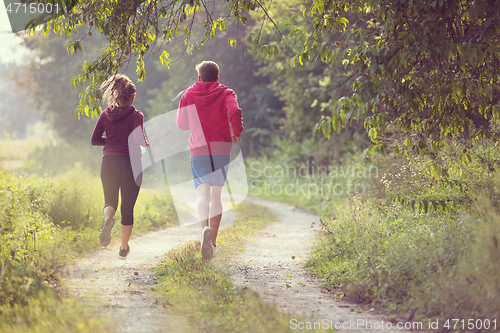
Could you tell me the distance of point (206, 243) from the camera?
5137 mm

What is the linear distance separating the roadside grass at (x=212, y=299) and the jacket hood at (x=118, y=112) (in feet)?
6.00

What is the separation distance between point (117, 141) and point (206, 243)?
1.60 m

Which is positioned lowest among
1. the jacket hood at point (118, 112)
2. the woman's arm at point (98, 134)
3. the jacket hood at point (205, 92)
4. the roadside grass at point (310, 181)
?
the roadside grass at point (310, 181)

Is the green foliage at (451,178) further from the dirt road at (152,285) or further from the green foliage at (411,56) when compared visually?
the dirt road at (152,285)

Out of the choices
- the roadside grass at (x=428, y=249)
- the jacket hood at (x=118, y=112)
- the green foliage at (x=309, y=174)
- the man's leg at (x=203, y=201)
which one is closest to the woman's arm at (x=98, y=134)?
the jacket hood at (x=118, y=112)

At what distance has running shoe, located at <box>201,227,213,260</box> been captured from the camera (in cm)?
509

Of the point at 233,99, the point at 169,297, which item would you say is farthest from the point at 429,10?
the point at 169,297

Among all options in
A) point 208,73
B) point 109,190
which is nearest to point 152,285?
point 109,190

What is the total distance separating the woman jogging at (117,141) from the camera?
5.30m

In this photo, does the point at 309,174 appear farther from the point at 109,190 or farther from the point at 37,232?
the point at 109,190

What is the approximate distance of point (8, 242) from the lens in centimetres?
516

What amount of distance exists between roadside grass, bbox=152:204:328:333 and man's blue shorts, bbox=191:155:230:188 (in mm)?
962

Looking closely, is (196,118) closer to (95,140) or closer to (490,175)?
(95,140)

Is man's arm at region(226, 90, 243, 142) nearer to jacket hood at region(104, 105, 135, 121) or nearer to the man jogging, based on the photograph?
the man jogging
